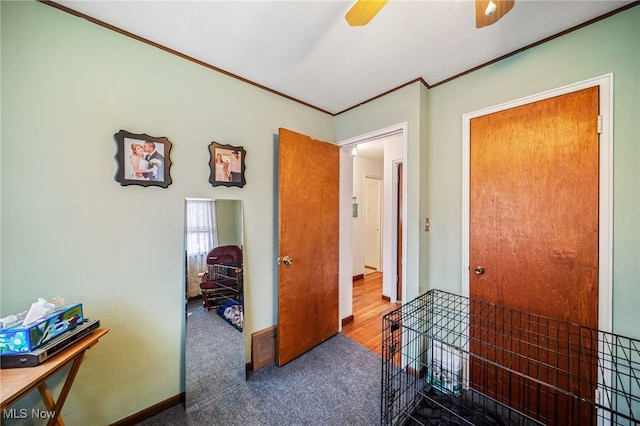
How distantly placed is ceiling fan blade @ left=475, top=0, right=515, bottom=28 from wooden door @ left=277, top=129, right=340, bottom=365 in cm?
149

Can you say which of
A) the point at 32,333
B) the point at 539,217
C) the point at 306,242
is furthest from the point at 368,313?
the point at 32,333

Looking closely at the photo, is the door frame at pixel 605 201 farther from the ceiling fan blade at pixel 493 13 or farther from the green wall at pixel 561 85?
the ceiling fan blade at pixel 493 13

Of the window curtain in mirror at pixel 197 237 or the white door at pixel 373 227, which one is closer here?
the window curtain in mirror at pixel 197 237

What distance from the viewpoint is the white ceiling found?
131 centimetres

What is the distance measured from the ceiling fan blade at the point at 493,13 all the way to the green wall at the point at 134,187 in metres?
0.88

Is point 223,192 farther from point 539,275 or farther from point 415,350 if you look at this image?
point 539,275

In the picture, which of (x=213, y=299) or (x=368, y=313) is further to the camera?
(x=368, y=313)

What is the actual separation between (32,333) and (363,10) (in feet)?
6.53

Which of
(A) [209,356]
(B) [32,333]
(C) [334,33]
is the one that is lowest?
(A) [209,356]

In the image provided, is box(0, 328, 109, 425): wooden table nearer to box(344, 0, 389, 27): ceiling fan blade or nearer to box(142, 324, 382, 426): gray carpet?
box(142, 324, 382, 426): gray carpet

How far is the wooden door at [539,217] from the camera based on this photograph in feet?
4.66

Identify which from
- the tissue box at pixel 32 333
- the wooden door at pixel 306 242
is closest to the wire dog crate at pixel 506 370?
the wooden door at pixel 306 242

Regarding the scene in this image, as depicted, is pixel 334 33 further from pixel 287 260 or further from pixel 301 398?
pixel 301 398

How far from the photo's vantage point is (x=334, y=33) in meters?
1.49
